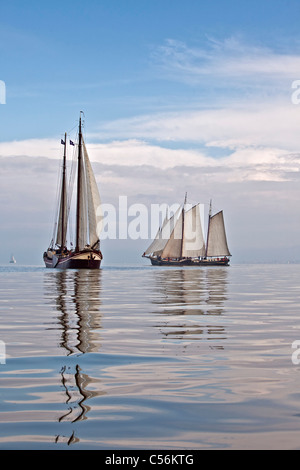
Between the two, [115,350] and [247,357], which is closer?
[247,357]

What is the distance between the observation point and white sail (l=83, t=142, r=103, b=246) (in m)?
98.1

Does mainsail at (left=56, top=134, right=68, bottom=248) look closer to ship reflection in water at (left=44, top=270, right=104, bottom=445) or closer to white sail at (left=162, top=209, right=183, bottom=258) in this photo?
white sail at (left=162, top=209, right=183, bottom=258)

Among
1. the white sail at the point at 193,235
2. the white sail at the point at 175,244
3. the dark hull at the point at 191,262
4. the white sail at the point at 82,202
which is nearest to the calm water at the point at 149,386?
the white sail at the point at 82,202

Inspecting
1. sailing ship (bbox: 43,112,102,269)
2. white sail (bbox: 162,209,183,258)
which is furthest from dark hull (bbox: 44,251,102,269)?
white sail (bbox: 162,209,183,258)

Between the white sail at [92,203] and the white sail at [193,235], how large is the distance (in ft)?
281

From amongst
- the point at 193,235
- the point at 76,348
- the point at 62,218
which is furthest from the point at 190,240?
the point at 76,348

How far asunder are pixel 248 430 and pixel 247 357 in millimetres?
4989

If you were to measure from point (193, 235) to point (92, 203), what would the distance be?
8992 centimetres

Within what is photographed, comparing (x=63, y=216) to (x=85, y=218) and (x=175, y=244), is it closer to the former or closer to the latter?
(x=85, y=218)

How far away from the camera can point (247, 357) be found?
11.7 metres

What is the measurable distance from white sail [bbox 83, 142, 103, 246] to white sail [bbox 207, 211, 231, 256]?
295 feet
